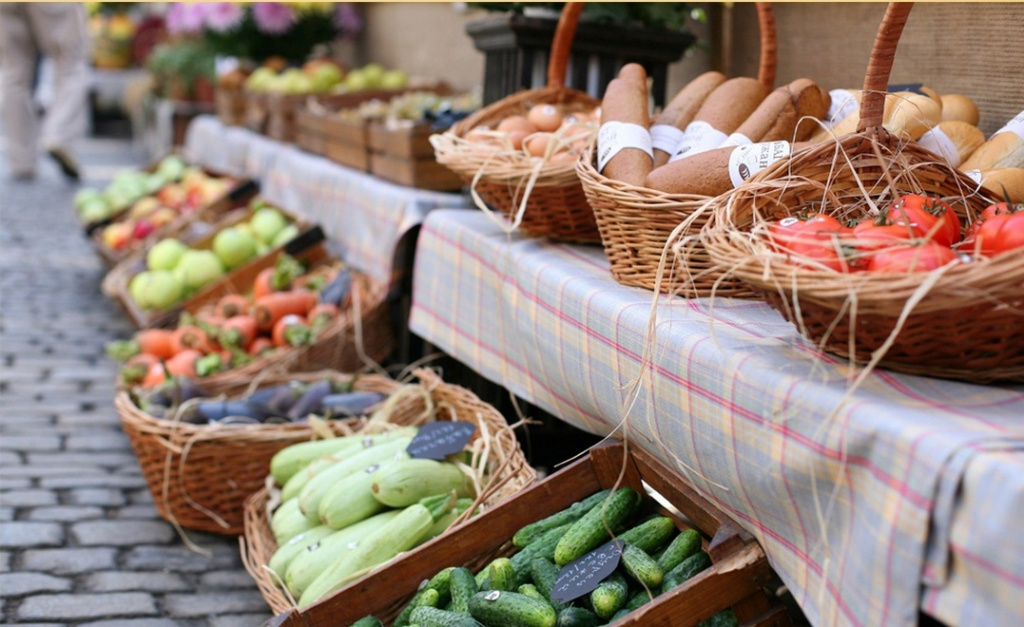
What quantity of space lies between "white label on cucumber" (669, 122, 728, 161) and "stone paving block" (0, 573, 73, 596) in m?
2.03

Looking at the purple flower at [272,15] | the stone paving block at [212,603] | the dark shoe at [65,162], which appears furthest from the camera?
the dark shoe at [65,162]

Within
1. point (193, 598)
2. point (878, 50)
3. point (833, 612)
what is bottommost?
point (193, 598)

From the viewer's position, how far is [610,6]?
3680 mm

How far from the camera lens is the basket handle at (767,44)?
2537mm

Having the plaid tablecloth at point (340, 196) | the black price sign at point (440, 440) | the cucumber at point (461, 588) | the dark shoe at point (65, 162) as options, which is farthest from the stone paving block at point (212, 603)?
the dark shoe at point (65, 162)

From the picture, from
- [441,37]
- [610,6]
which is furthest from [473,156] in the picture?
[441,37]

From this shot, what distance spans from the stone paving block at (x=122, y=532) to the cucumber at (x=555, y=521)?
1.48 m

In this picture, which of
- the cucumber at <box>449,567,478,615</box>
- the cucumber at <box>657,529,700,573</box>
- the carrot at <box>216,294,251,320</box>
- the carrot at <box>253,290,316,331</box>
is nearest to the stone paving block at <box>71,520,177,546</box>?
the carrot at <box>253,290,316,331</box>

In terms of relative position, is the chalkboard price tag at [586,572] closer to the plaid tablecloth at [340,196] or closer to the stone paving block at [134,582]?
the stone paving block at [134,582]

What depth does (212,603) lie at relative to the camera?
2766 mm

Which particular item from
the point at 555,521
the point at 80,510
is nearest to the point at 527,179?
the point at 555,521

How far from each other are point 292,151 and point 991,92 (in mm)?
4024

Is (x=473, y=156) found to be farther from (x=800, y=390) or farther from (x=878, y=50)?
(x=800, y=390)

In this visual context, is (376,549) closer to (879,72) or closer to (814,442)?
(814,442)
